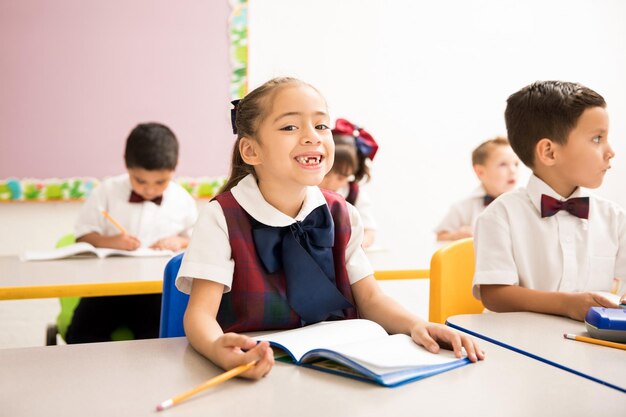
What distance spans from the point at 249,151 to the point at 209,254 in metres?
0.26

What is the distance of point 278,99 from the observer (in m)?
1.40

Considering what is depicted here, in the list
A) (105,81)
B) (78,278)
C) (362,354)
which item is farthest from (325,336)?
(105,81)

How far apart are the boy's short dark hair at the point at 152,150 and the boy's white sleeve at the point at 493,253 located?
1584 mm

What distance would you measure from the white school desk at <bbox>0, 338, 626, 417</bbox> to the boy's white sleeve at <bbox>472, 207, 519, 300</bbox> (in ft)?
1.92

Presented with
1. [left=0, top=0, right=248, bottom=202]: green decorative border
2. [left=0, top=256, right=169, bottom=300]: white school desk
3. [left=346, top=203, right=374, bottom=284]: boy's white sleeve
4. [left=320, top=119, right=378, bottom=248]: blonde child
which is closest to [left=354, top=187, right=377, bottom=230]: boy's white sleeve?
[left=320, top=119, right=378, bottom=248]: blonde child

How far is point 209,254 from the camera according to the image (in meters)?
1.31

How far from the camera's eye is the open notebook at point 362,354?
96 cm

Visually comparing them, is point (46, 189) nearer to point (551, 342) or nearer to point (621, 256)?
point (621, 256)

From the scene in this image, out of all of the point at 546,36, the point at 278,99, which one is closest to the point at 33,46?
the point at 278,99

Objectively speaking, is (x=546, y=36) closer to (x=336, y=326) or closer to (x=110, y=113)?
(x=110, y=113)

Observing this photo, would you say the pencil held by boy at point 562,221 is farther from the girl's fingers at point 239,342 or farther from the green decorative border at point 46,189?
the green decorative border at point 46,189

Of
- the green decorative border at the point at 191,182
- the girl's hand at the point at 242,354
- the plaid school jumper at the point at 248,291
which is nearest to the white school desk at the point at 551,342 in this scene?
the plaid school jumper at the point at 248,291

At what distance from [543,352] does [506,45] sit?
3651 mm

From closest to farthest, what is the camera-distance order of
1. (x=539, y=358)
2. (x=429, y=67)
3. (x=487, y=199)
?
1. (x=539, y=358)
2. (x=487, y=199)
3. (x=429, y=67)
